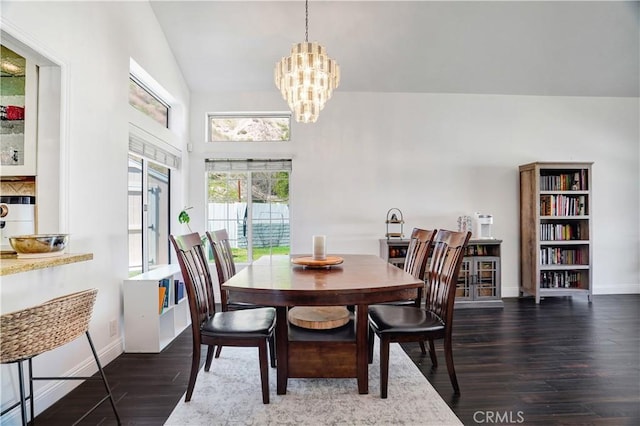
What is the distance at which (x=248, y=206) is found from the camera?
4.65 m

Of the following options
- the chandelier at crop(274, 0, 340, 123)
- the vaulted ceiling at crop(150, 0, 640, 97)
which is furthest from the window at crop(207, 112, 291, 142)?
the chandelier at crop(274, 0, 340, 123)

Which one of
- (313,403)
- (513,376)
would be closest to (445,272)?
(513,376)

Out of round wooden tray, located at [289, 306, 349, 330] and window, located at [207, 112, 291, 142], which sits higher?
window, located at [207, 112, 291, 142]

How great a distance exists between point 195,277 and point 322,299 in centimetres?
89

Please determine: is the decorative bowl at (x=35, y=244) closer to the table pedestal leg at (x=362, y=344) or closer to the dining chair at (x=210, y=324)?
the dining chair at (x=210, y=324)

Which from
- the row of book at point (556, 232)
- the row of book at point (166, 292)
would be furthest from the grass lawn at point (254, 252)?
the row of book at point (556, 232)

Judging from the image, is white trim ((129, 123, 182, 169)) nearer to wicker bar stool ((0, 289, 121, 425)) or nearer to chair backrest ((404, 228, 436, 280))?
wicker bar stool ((0, 289, 121, 425))

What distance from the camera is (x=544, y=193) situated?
4.36m

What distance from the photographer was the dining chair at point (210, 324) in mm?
1964

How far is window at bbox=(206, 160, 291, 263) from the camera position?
4.63 metres

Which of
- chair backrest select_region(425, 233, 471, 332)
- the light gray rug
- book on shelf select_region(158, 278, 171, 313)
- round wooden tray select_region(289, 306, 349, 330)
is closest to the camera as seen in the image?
the light gray rug

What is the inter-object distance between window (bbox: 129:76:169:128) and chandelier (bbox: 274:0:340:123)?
1835 millimetres

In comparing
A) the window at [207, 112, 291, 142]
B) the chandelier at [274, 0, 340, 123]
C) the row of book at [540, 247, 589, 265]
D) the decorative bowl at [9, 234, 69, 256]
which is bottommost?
the row of book at [540, 247, 589, 265]

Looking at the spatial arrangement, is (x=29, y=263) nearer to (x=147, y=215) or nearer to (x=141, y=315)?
(x=141, y=315)
